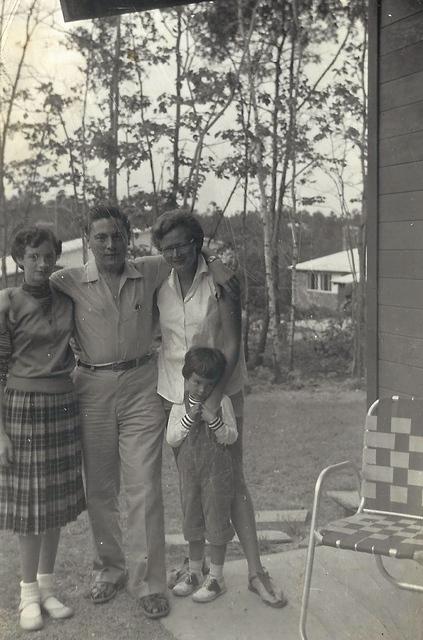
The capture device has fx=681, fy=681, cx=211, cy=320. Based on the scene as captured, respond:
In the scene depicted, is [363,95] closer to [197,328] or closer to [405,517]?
[197,328]

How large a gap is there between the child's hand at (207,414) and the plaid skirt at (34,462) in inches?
20.6

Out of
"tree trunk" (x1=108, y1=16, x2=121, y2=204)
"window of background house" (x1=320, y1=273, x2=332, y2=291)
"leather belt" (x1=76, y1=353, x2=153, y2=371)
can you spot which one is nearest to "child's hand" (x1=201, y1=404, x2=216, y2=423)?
"leather belt" (x1=76, y1=353, x2=153, y2=371)

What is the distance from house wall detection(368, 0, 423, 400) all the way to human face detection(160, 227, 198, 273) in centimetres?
79

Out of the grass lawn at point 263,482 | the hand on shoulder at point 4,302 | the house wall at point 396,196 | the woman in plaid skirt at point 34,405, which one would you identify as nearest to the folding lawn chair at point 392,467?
the house wall at point 396,196

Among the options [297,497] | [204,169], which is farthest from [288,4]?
[297,497]

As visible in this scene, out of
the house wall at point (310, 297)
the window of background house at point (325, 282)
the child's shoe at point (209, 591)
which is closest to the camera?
the child's shoe at point (209, 591)

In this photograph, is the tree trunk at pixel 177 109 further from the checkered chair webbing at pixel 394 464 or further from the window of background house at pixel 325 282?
the checkered chair webbing at pixel 394 464

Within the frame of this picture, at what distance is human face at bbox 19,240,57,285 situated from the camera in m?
2.53

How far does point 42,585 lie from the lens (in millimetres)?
2709

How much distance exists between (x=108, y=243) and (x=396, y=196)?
1193mm

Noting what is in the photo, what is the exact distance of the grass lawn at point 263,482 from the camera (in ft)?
8.61

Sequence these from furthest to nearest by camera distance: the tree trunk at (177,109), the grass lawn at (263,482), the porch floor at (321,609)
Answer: the tree trunk at (177,109) → the grass lawn at (263,482) → the porch floor at (321,609)

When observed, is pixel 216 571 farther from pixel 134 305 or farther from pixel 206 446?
pixel 134 305

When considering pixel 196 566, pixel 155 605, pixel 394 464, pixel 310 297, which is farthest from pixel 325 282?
pixel 155 605
